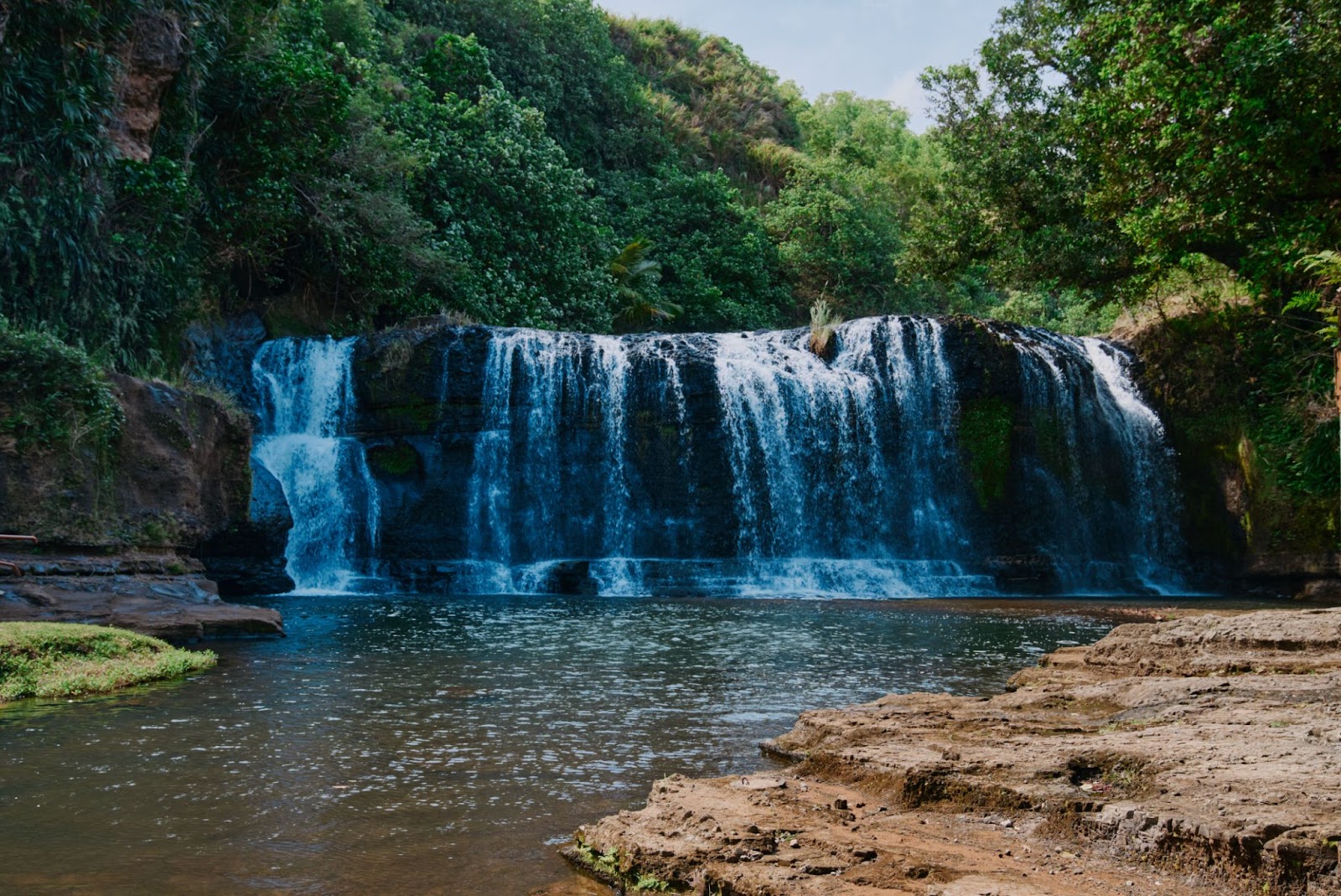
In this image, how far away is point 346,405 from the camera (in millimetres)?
19891

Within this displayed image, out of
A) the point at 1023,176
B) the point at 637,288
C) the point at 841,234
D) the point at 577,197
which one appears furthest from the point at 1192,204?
the point at 841,234

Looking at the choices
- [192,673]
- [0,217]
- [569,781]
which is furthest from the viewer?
[0,217]

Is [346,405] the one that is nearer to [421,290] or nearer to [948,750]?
[421,290]

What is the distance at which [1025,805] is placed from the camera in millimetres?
3668

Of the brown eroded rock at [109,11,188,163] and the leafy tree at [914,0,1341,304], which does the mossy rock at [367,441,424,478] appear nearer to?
the brown eroded rock at [109,11,188,163]

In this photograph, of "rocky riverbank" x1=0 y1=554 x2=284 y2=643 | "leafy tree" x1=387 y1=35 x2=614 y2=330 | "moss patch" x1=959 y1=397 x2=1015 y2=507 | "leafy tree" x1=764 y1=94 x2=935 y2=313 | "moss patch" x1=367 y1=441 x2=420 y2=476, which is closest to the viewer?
"rocky riverbank" x1=0 y1=554 x2=284 y2=643

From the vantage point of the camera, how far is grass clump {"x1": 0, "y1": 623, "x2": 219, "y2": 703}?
6.91 metres

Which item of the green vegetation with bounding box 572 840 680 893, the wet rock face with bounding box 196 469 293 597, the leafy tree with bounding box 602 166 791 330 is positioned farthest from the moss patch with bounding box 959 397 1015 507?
the green vegetation with bounding box 572 840 680 893

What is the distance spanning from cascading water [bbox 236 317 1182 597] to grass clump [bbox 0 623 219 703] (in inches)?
432

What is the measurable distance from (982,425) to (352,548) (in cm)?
1230

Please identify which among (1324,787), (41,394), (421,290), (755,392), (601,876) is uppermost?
(421,290)

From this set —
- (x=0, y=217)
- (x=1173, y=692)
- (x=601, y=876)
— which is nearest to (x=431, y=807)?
(x=601, y=876)

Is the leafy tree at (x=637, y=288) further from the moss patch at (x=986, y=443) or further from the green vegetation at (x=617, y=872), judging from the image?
the green vegetation at (x=617, y=872)

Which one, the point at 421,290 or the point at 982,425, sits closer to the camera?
the point at 982,425
